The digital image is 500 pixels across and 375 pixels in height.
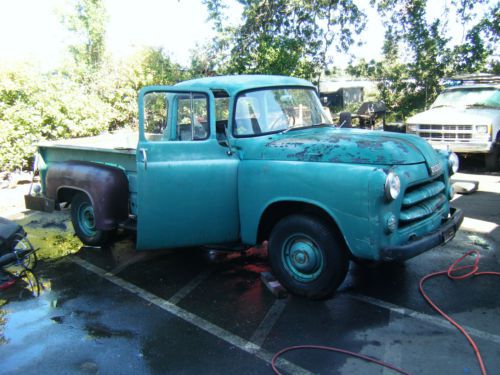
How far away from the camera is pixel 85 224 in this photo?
5.93 meters

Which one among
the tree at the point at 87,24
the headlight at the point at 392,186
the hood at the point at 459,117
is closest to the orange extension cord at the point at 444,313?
the headlight at the point at 392,186

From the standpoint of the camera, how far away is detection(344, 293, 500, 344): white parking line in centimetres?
336

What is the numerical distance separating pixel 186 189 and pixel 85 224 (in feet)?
7.62

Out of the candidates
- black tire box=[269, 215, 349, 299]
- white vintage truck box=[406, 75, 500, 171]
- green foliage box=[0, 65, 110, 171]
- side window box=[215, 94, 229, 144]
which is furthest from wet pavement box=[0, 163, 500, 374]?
green foliage box=[0, 65, 110, 171]

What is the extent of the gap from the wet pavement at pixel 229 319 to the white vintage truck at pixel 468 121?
4743 mm

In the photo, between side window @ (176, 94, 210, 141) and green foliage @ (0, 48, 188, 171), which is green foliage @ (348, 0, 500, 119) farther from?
side window @ (176, 94, 210, 141)

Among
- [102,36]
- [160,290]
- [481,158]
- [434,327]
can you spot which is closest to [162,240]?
[160,290]

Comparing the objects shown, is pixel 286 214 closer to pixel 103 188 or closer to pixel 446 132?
pixel 103 188

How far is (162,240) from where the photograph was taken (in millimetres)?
4406

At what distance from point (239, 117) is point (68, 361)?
268 centimetres

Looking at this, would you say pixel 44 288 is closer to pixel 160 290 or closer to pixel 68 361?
pixel 160 290

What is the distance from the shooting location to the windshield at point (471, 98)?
32.9ft

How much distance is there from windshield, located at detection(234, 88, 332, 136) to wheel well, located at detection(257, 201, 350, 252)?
82 cm

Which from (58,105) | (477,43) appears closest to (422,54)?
(477,43)
